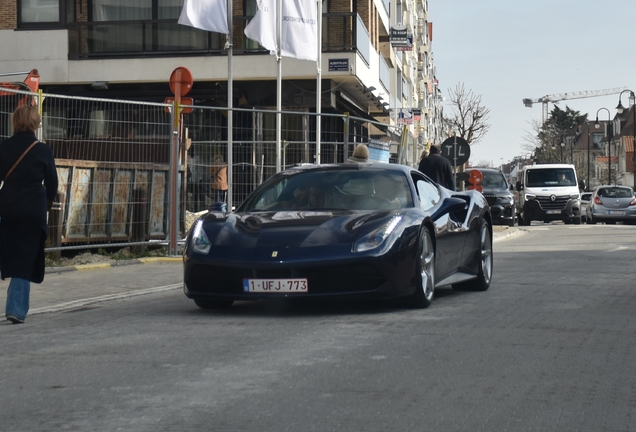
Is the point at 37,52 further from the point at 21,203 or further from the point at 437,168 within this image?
the point at 21,203

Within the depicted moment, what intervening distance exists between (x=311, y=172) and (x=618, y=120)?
157m

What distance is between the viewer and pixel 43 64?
30547 millimetres

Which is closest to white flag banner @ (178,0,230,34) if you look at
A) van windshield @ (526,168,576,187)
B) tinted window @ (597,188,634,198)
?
van windshield @ (526,168,576,187)

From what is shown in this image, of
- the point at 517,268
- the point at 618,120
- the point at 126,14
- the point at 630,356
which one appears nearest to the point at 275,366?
the point at 630,356

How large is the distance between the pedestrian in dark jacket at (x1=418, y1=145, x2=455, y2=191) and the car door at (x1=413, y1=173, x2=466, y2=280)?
8.04 m

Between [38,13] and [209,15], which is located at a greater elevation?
[38,13]

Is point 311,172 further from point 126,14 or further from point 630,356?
point 126,14

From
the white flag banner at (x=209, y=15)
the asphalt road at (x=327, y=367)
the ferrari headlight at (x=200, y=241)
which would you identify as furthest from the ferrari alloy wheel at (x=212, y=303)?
the white flag banner at (x=209, y=15)

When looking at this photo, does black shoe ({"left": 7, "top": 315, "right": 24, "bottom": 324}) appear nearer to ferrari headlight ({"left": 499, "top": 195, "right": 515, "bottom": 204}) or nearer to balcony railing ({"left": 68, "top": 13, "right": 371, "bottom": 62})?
balcony railing ({"left": 68, "top": 13, "right": 371, "bottom": 62})

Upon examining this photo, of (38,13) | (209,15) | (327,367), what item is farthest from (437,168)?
(38,13)

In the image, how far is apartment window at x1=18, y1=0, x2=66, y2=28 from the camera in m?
30.9

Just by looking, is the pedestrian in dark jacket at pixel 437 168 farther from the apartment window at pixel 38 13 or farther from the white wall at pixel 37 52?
the apartment window at pixel 38 13

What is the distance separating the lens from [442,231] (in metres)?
9.62

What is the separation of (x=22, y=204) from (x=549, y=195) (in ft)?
108
